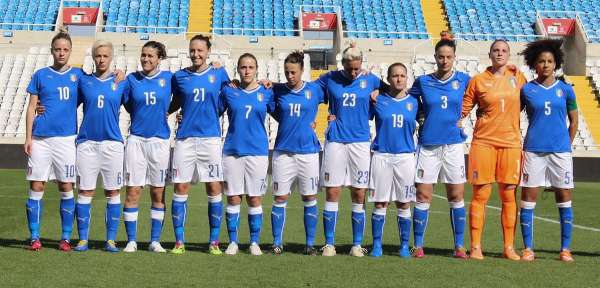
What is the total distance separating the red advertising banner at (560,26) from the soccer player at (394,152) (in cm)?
2598

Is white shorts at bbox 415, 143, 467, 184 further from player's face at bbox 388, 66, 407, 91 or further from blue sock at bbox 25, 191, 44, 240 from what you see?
blue sock at bbox 25, 191, 44, 240

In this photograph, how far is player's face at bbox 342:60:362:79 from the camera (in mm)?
7891

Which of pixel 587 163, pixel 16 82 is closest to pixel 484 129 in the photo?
pixel 587 163

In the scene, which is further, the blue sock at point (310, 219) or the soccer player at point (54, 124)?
the blue sock at point (310, 219)

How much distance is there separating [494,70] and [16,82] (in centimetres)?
2219

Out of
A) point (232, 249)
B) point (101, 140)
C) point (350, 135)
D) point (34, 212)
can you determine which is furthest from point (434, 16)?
point (34, 212)

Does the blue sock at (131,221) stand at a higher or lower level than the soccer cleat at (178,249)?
higher

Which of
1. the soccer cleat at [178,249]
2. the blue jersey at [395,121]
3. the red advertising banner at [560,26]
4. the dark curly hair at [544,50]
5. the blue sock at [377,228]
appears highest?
the red advertising banner at [560,26]

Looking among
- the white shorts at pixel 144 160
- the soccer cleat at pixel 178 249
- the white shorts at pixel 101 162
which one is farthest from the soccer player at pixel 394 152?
the white shorts at pixel 101 162

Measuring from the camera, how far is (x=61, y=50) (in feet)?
25.7

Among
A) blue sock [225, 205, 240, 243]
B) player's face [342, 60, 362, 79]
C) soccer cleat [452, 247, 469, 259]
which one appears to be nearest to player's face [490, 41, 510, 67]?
player's face [342, 60, 362, 79]

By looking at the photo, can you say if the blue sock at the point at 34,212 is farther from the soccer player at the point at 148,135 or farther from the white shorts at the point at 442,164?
the white shorts at the point at 442,164

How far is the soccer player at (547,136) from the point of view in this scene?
25.9 ft

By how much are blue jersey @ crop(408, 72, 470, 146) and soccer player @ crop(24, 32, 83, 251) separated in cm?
298
